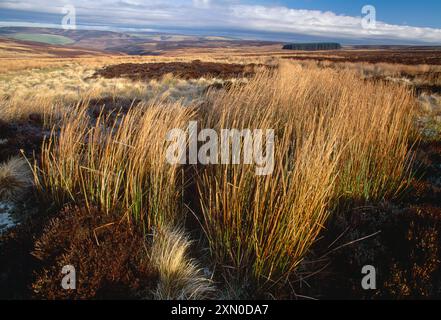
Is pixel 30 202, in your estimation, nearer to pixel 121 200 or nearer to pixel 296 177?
pixel 121 200

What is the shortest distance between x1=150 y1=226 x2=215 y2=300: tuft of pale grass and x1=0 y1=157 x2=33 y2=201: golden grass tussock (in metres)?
1.74

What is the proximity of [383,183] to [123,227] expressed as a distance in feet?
8.37

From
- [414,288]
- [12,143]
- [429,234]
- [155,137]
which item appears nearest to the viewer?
[414,288]

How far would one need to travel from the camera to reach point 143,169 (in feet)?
9.60

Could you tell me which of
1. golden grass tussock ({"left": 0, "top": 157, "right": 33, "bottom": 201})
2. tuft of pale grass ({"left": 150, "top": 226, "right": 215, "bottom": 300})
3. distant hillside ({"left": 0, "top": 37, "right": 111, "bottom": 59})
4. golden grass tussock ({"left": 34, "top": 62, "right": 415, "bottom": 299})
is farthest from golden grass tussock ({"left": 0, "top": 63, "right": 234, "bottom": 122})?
distant hillside ({"left": 0, "top": 37, "right": 111, "bottom": 59})

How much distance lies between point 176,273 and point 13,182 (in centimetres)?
219

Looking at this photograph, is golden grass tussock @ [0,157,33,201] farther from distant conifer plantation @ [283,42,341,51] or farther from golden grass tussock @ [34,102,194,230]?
distant conifer plantation @ [283,42,341,51]

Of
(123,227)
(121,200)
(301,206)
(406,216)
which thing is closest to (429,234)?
(406,216)

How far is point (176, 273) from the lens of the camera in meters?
2.28

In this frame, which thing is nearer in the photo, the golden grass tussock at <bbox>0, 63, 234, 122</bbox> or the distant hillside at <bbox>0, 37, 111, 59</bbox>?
the golden grass tussock at <bbox>0, 63, 234, 122</bbox>

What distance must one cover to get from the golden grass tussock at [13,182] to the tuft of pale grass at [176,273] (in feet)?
Answer: 5.71

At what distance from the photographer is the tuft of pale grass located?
2.18m

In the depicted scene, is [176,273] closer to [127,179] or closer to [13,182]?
[127,179]

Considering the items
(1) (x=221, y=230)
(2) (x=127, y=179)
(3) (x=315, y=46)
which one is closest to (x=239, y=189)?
(1) (x=221, y=230)
